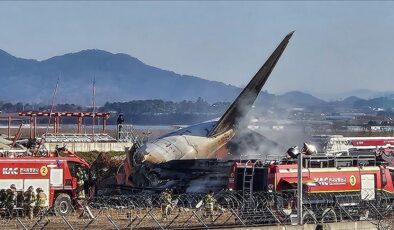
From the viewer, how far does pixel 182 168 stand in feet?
161

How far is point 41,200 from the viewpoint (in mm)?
37750

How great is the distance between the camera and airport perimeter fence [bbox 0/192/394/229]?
30.0 m

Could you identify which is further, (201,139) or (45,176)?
(201,139)

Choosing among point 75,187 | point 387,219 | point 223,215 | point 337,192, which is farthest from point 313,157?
point 75,187

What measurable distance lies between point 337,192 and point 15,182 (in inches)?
524

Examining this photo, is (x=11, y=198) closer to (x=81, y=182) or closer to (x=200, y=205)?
(x=81, y=182)

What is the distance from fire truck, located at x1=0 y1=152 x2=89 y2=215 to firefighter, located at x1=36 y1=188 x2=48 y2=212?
1.68 feet

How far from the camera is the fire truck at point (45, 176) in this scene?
1549 inches

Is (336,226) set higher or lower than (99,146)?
lower

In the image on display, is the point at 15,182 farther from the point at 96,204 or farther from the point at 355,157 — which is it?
the point at 355,157

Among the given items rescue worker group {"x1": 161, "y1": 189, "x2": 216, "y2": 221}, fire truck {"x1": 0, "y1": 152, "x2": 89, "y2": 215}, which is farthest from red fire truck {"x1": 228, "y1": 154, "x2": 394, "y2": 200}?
fire truck {"x1": 0, "y1": 152, "x2": 89, "y2": 215}

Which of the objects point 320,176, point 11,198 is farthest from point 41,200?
point 320,176

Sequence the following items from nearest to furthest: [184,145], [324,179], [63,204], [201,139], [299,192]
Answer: [299,192], [324,179], [63,204], [184,145], [201,139]

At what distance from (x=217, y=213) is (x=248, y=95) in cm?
2812
